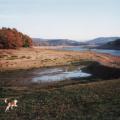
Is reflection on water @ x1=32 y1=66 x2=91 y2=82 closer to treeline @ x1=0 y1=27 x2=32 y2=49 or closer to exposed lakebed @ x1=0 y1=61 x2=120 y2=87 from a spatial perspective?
exposed lakebed @ x1=0 y1=61 x2=120 y2=87

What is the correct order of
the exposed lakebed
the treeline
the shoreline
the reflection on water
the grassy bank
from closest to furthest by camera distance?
the grassy bank, the exposed lakebed, the reflection on water, the shoreline, the treeline

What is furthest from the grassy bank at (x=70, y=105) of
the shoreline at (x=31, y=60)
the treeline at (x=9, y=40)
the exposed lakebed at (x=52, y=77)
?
the treeline at (x=9, y=40)

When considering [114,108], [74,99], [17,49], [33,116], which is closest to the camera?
[33,116]

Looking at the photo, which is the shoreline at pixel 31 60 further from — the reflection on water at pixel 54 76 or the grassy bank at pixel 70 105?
the grassy bank at pixel 70 105

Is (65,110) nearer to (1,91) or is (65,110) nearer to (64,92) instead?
(64,92)

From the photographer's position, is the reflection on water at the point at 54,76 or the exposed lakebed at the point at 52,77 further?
the reflection on water at the point at 54,76

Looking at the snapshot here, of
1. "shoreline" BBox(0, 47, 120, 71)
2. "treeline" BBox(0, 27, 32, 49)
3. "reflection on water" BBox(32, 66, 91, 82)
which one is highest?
"treeline" BBox(0, 27, 32, 49)

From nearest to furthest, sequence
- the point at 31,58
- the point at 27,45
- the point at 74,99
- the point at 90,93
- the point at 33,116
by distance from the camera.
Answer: the point at 33,116 → the point at 74,99 → the point at 90,93 → the point at 31,58 → the point at 27,45

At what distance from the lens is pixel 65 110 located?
23.0 m

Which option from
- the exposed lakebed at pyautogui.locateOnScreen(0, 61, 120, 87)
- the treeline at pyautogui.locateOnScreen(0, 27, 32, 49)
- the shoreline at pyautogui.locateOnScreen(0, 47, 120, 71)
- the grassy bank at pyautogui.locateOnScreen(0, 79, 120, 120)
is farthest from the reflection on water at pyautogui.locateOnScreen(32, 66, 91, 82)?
the treeline at pyautogui.locateOnScreen(0, 27, 32, 49)

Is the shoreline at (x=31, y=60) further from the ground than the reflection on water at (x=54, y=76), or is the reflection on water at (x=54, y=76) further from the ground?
the shoreline at (x=31, y=60)

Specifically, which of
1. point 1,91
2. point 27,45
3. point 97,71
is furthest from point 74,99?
point 27,45

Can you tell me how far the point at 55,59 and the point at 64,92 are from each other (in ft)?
154

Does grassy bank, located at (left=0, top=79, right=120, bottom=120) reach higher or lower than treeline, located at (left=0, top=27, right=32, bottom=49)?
lower
